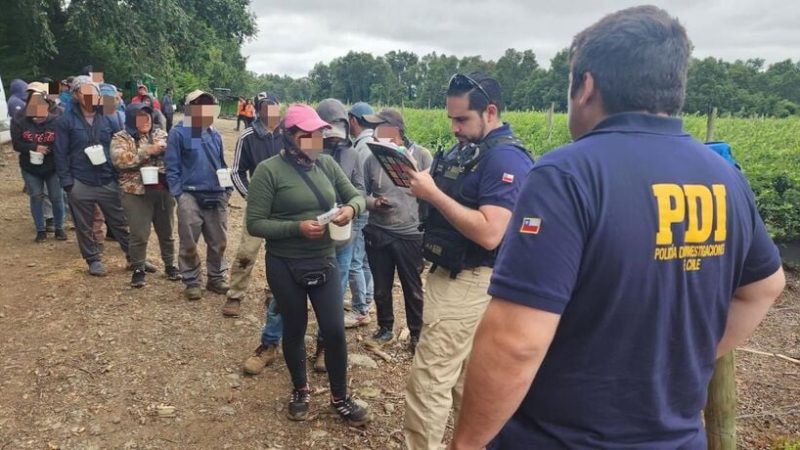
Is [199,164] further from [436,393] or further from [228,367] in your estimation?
[436,393]

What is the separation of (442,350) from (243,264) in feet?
9.13

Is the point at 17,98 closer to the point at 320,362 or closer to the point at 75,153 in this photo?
the point at 75,153

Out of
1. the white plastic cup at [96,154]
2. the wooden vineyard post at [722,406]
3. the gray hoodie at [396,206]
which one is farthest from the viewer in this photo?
the white plastic cup at [96,154]

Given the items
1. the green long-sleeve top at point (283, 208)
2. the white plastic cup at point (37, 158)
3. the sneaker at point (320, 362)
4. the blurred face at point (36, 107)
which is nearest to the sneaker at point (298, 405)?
the sneaker at point (320, 362)

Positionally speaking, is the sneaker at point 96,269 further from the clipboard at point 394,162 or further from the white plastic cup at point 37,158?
the clipboard at point 394,162

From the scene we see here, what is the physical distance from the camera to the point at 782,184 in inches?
314

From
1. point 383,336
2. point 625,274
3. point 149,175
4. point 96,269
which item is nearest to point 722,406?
point 625,274

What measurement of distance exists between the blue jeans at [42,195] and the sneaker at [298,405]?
4.98m

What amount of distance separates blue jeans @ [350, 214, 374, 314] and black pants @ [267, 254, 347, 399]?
1.55 meters

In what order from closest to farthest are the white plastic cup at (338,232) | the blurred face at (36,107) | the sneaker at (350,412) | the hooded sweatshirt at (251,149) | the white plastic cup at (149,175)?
the white plastic cup at (338,232) → the sneaker at (350,412) → the hooded sweatshirt at (251,149) → the white plastic cup at (149,175) → the blurred face at (36,107)

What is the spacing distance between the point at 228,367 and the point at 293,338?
112 centimetres

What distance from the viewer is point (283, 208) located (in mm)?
3342

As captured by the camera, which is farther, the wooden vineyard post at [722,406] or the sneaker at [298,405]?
the sneaker at [298,405]

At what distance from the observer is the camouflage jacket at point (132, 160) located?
534cm
